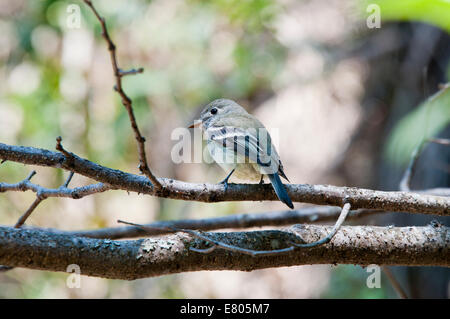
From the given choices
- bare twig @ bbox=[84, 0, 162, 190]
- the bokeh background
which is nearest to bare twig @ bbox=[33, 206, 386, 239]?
bare twig @ bbox=[84, 0, 162, 190]

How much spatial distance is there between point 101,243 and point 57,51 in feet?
16.3

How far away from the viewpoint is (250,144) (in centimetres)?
285

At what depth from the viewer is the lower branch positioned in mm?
1450

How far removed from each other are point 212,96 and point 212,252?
4.02 meters

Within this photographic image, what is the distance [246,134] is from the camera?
299cm

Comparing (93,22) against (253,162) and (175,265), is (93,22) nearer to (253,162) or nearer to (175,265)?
(253,162)

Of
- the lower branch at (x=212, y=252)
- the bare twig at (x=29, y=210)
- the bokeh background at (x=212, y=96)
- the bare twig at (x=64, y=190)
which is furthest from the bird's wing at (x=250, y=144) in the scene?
the bokeh background at (x=212, y=96)

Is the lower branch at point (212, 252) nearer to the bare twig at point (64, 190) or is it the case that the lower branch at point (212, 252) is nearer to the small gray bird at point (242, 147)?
the bare twig at point (64, 190)

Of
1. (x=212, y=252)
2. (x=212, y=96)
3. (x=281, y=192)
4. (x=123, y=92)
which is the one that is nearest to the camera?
(x=123, y=92)

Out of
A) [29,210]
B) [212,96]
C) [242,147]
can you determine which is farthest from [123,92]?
[212,96]

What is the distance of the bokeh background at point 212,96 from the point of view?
16.9 ft

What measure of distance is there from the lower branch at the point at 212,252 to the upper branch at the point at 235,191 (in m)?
0.11

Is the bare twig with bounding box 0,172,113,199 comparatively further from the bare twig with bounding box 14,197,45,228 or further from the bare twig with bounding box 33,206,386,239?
the bare twig with bounding box 33,206,386,239

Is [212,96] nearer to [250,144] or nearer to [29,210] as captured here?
[250,144]
